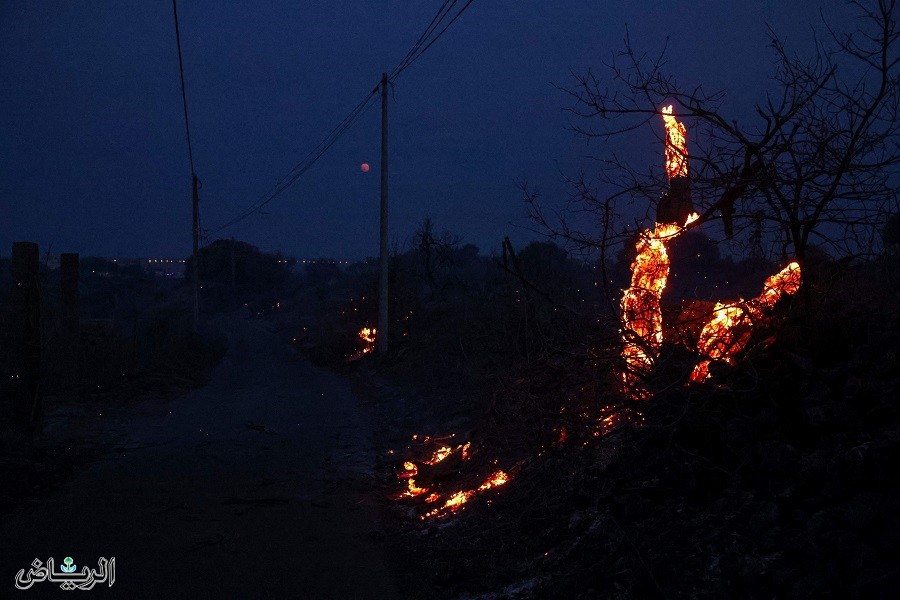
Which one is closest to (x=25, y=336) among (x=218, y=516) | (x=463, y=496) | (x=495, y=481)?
(x=218, y=516)

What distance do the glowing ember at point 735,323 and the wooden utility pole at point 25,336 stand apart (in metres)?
9.33

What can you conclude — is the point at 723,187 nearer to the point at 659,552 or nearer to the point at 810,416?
the point at 810,416

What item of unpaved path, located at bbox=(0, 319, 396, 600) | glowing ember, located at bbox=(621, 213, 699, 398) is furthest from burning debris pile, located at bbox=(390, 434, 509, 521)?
glowing ember, located at bbox=(621, 213, 699, 398)

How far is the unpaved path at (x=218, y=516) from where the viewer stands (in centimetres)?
560

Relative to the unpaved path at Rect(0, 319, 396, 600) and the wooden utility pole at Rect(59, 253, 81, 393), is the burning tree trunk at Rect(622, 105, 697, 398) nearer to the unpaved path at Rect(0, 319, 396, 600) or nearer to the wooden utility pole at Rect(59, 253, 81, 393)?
the unpaved path at Rect(0, 319, 396, 600)

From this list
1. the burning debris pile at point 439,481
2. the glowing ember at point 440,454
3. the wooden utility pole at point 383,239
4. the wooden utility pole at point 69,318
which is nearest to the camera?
the burning debris pile at point 439,481

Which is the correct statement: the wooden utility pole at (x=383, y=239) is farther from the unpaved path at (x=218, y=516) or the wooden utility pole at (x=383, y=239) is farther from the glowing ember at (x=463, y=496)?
the glowing ember at (x=463, y=496)

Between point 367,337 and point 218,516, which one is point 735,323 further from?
point 367,337

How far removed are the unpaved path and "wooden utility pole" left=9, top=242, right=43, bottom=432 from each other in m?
1.51

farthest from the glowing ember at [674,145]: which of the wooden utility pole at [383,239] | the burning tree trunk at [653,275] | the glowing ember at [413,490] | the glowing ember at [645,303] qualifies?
the wooden utility pole at [383,239]

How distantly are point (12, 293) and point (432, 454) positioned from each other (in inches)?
261

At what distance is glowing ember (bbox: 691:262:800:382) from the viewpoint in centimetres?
546

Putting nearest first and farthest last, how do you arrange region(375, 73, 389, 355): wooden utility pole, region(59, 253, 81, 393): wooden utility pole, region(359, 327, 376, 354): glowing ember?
region(59, 253, 81, 393): wooden utility pole → region(375, 73, 389, 355): wooden utility pole → region(359, 327, 376, 354): glowing ember

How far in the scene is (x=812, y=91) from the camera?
18.1 ft
